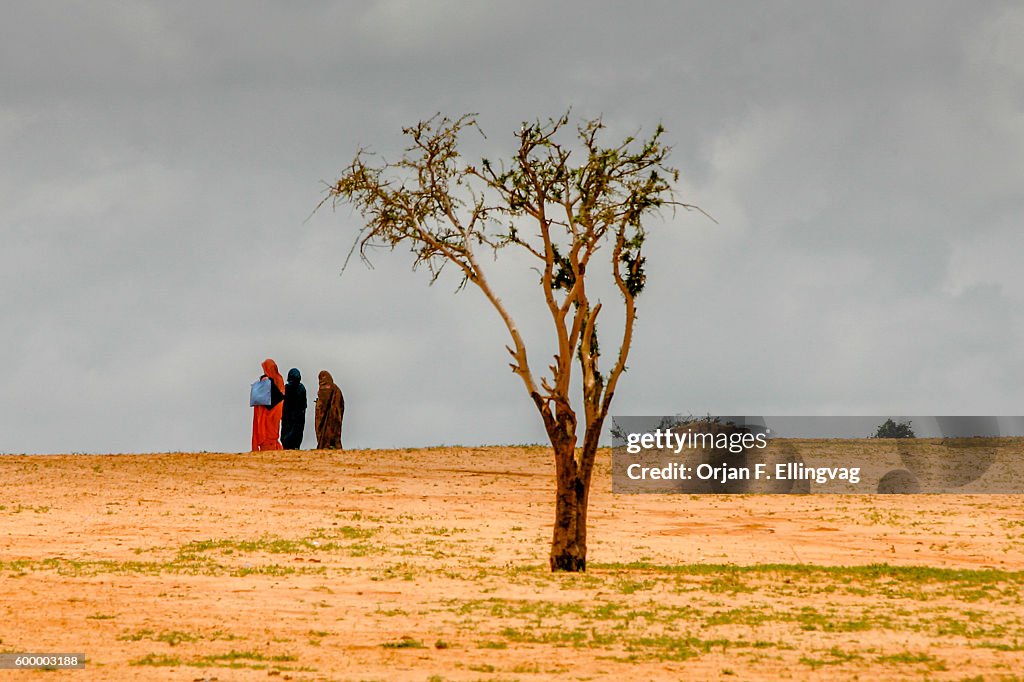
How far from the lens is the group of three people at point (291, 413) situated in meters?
39.3

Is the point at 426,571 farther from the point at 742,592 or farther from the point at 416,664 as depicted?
the point at 416,664

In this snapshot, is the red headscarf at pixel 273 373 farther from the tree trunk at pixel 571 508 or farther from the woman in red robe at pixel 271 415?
the tree trunk at pixel 571 508

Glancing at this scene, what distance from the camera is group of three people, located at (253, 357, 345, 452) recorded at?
39344 mm

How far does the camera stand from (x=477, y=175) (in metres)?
20.7

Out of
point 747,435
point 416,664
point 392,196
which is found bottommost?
point 416,664

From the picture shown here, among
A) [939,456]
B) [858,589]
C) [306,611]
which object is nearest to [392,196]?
[306,611]

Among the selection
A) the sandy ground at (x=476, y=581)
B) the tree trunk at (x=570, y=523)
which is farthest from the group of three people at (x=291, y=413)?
the tree trunk at (x=570, y=523)

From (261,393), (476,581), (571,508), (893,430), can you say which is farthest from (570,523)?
(893,430)

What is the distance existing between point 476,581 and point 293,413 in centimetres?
2170

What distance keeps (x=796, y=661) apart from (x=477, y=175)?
33.6ft

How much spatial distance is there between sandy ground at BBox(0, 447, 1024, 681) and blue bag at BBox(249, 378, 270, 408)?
359 centimetres

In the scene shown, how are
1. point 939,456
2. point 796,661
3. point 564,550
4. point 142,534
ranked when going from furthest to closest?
point 939,456 → point 142,534 → point 564,550 → point 796,661

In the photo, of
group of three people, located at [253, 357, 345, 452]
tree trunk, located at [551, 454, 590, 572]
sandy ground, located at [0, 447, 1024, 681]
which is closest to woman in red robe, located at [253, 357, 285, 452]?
group of three people, located at [253, 357, 345, 452]

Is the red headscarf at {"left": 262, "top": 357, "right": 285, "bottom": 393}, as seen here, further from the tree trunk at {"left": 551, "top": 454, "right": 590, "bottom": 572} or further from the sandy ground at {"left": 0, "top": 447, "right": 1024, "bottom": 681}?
the tree trunk at {"left": 551, "top": 454, "right": 590, "bottom": 572}
